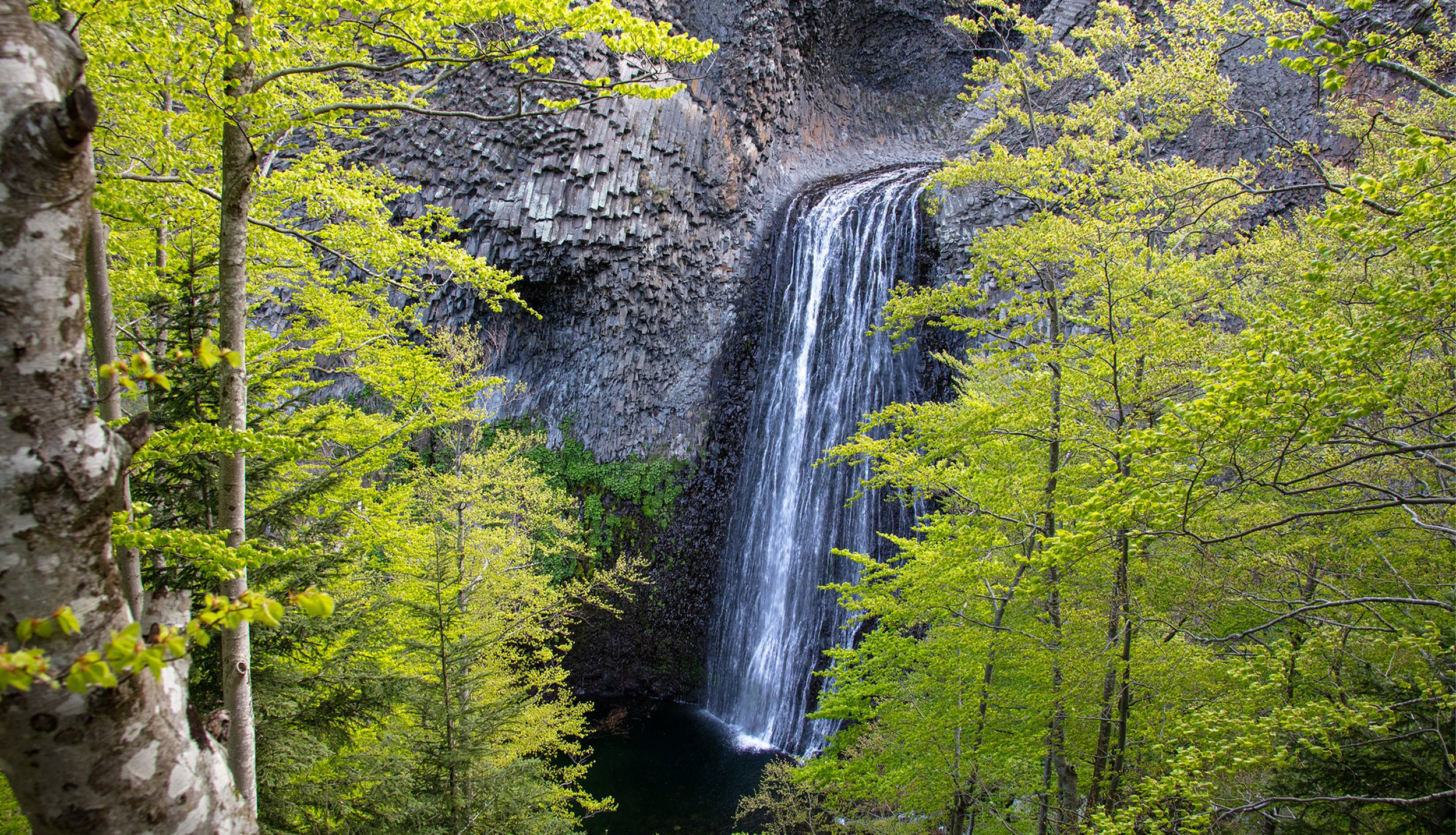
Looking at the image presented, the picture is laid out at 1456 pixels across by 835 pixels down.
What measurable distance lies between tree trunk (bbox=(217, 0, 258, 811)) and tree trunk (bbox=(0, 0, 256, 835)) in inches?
72.9

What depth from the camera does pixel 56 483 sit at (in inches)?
68.3

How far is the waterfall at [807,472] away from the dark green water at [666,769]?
0.81m

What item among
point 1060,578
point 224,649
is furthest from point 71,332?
point 1060,578

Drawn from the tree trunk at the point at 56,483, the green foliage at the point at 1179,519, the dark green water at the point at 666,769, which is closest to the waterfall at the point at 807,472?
the dark green water at the point at 666,769

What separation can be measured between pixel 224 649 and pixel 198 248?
11.5 ft

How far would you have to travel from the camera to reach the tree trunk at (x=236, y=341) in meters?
3.47

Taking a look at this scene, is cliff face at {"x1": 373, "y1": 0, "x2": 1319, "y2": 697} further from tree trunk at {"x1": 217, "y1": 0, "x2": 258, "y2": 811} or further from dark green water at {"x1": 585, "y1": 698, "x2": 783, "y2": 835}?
tree trunk at {"x1": 217, "y1": 0, "x2": 258, "y2": 811}

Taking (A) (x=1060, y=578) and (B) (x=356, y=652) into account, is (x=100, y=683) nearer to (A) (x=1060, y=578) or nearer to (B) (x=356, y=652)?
(B) (x=356, y=652)

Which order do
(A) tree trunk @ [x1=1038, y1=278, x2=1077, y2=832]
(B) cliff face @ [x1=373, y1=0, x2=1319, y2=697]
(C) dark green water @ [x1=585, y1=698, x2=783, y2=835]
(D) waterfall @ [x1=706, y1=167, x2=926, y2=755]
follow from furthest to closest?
(B) cliff face @ [x1=373, y1=0, x2=1319, y2=697]
(D) waterfall @ [x1=706, y1=167, x2=926, y2=755]
(C) dark green water @ [x1=585, y1=698, x2=783, y2=835]
(A) tree trunk @ [x1=1038, y1=278, x2=1077, y2=832]

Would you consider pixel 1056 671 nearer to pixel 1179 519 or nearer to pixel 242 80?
pixel 1179 519

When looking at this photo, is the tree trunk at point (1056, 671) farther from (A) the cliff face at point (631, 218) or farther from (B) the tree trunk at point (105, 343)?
(A) the cliff face at point (631, 218)

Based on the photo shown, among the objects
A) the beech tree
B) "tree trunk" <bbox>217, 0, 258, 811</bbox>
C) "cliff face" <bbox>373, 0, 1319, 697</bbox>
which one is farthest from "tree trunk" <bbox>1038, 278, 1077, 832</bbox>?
"cliff face" <bbox>373, 0, 1319, 697</bbox>

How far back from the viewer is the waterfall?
14.8 metres

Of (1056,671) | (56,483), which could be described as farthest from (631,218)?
(56,483)
